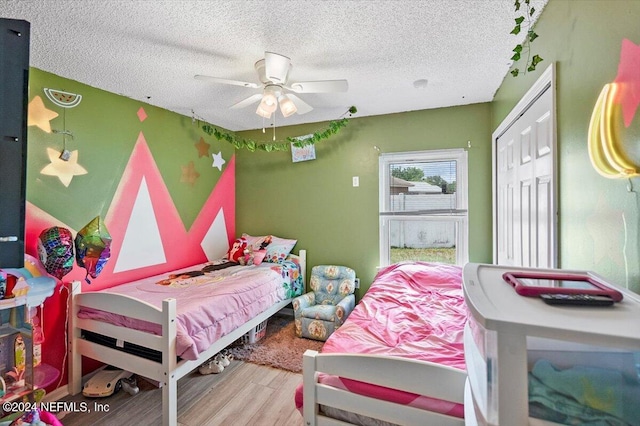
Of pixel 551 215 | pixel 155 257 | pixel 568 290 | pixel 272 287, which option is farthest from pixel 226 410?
pixel 551 215

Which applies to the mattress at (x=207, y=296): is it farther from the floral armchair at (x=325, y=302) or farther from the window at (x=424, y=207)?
the window at (x=424, y=207)

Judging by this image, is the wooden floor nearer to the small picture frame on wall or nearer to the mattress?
the mattress

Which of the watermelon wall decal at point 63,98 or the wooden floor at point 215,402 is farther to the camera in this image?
the watermelon wall decal at point 63,98

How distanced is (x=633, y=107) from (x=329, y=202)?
9.32ft

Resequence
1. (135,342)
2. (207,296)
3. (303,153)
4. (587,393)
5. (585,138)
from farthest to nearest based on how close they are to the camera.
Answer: (303,153), (207,296), (135,342), (585,138), (587,393)

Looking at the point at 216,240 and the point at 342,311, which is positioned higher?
the point at 216,240

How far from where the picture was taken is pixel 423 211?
3221mm

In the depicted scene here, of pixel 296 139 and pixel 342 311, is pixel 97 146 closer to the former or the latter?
pixel 296 139

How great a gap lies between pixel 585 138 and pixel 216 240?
144 inches

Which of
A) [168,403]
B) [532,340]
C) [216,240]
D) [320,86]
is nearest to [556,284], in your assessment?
[532,340]

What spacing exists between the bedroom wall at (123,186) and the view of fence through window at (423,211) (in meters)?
2.31

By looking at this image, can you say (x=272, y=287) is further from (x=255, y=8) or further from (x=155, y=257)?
(x=255, y=8)

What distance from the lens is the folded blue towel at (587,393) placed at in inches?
21.4

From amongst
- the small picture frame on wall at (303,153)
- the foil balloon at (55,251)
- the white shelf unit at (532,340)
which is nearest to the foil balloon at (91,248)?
the foil balloon at (55,251)
